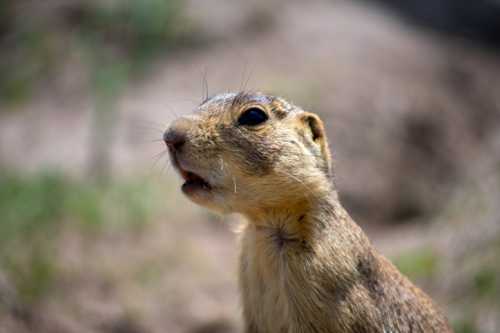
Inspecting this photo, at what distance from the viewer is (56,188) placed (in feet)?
21.4

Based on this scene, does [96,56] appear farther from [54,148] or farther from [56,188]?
[56,188]

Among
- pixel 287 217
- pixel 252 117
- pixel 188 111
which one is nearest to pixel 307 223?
pixel 287 217

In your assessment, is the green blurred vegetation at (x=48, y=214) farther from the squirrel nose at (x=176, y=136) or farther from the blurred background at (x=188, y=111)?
the squirrel nose at (x=176, y=136)

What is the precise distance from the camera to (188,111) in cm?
784

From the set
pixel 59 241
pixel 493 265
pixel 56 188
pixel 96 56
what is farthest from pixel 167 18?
pixel 493 265

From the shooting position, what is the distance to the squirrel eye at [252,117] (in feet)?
10.9

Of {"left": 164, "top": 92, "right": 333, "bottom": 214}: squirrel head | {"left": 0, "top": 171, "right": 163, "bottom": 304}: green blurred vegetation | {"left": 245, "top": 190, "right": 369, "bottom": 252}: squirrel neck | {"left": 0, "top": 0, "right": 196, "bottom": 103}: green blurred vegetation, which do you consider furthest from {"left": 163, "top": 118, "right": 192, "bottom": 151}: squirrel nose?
{"left": 0, "top": 0, "right": 196, "bottom": 103}: green blurred vegetation

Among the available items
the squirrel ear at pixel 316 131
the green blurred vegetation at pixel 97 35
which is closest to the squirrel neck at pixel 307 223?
the squirrel ear at pixel 316 131

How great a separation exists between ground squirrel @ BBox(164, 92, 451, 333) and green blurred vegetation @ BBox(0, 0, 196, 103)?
604cm

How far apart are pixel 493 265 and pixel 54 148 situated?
5223mm

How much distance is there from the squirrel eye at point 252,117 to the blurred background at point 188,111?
0.82 m

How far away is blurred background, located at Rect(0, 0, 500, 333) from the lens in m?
5.68

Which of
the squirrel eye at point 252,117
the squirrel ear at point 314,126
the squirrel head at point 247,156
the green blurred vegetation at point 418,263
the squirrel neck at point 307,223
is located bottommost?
the squirrel neck at point 307,223

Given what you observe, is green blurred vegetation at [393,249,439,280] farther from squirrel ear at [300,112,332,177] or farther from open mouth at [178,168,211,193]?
open mouth at [178,168,211,193]
